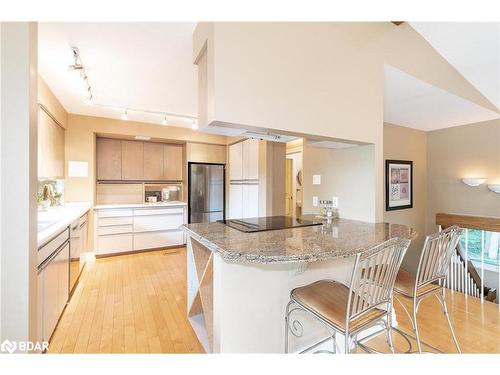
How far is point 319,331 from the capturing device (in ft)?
5.65

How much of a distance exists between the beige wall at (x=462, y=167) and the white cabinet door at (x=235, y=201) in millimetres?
3283

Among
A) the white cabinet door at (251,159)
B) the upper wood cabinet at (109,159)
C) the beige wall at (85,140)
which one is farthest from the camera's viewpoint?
the upper wood cabinet at (109,159)

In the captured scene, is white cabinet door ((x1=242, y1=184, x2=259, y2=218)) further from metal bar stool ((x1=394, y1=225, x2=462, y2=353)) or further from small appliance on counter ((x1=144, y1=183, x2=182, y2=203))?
metal bar stool ((x1=394, y1=225, x2=462, y2=353))

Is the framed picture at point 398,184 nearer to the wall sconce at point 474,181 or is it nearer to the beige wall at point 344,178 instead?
the wall sconce at point 474,181

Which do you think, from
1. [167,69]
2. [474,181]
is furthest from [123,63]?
[474,181]

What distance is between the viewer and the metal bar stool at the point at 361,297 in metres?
1.07

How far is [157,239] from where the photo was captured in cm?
418

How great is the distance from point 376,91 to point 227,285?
2.11 meters

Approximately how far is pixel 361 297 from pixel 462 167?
3.72 m

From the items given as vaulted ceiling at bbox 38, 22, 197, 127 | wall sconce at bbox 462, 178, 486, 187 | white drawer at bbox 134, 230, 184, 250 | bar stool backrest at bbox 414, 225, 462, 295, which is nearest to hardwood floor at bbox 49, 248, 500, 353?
bar stool backrest at bbox 414, 225, 462, 295

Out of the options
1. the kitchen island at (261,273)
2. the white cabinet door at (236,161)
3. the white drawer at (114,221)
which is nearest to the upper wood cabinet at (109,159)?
the white drawer at (114,221)

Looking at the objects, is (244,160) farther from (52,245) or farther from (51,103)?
(52,245)

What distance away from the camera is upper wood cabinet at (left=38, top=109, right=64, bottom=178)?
2484 mm
